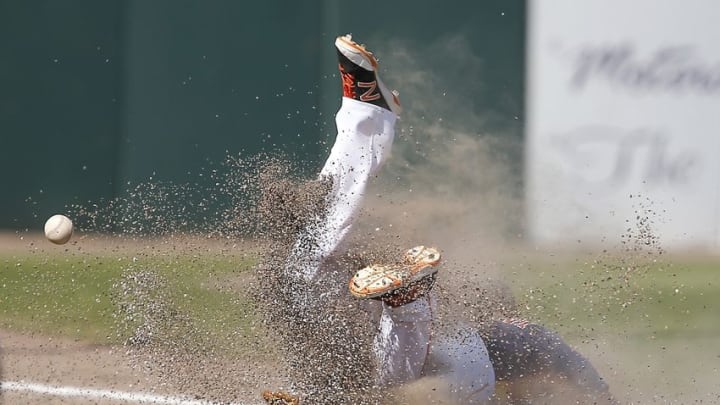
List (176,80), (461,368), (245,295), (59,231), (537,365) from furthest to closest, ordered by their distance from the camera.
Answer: (176,80) < (59,231) < (245,295) < (537,365) < (461,368)

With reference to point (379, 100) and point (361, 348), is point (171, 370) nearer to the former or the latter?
point (361, 348)

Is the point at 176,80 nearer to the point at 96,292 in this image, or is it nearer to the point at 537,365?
the point at 96,292

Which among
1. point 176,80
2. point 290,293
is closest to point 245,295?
point 290,293

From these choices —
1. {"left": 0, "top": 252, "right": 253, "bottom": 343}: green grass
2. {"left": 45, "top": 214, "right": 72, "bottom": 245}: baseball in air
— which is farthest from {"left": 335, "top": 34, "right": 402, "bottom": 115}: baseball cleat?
{"left": 45, "top": 214, "right": 72, "bottom": 245}: baseball in air

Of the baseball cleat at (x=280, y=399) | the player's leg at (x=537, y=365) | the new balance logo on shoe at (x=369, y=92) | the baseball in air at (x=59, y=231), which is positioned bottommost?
the baseball cleat at (x=280, y=399)

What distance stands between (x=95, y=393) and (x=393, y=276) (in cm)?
166

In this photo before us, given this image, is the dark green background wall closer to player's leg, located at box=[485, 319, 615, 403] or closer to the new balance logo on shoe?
the new balance logo on shoe

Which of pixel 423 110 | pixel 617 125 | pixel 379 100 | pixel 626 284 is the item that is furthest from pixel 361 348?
pixel 617 125

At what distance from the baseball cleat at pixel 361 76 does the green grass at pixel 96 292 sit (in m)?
0.67

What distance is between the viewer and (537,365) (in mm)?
2875

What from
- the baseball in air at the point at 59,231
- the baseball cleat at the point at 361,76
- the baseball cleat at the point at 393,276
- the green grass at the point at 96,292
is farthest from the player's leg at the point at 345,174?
the baseball in air at the point at 59,231

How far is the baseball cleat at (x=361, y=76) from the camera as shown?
2.89 metres

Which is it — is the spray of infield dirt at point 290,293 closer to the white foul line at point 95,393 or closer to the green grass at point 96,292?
the green grass at point 96,292

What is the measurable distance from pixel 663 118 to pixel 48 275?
10.8 feet
